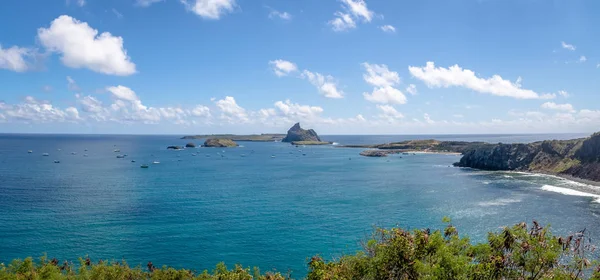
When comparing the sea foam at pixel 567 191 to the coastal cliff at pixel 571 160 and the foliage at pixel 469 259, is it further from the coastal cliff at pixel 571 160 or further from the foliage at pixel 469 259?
the foliage at pixel 469 259

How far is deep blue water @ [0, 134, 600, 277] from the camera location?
235 ft

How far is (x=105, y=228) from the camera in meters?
83.8

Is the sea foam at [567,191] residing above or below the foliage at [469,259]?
below

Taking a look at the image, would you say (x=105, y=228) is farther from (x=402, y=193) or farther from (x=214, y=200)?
(x=402, y=193)

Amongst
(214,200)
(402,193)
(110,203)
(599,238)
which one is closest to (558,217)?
(599,238)

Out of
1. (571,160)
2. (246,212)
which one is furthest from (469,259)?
(571,160)

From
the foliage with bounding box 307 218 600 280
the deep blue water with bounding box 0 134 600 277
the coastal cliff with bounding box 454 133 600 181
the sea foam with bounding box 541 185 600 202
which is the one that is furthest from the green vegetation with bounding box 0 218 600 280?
the coastal cliff with bounding box 454 133 600 181

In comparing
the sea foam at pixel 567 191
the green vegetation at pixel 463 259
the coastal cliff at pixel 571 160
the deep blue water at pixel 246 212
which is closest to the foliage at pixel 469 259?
the green vegetation at pixel 463 259

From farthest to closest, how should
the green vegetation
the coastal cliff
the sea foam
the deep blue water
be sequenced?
1. the coastal cliff
2. the sea foam
3. the deep blue water
4. the green vegetation

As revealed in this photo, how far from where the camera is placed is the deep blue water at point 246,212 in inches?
2820

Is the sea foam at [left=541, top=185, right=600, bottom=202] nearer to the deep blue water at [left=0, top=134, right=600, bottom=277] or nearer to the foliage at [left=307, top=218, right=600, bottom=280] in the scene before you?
the deep blue water at [left=0, top=134, right=600, bottom=277]

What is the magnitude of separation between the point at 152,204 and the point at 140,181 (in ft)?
166

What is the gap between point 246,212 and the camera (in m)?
101

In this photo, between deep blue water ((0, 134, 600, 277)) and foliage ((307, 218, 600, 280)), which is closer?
foliage ((307, 218, 600, 280))
